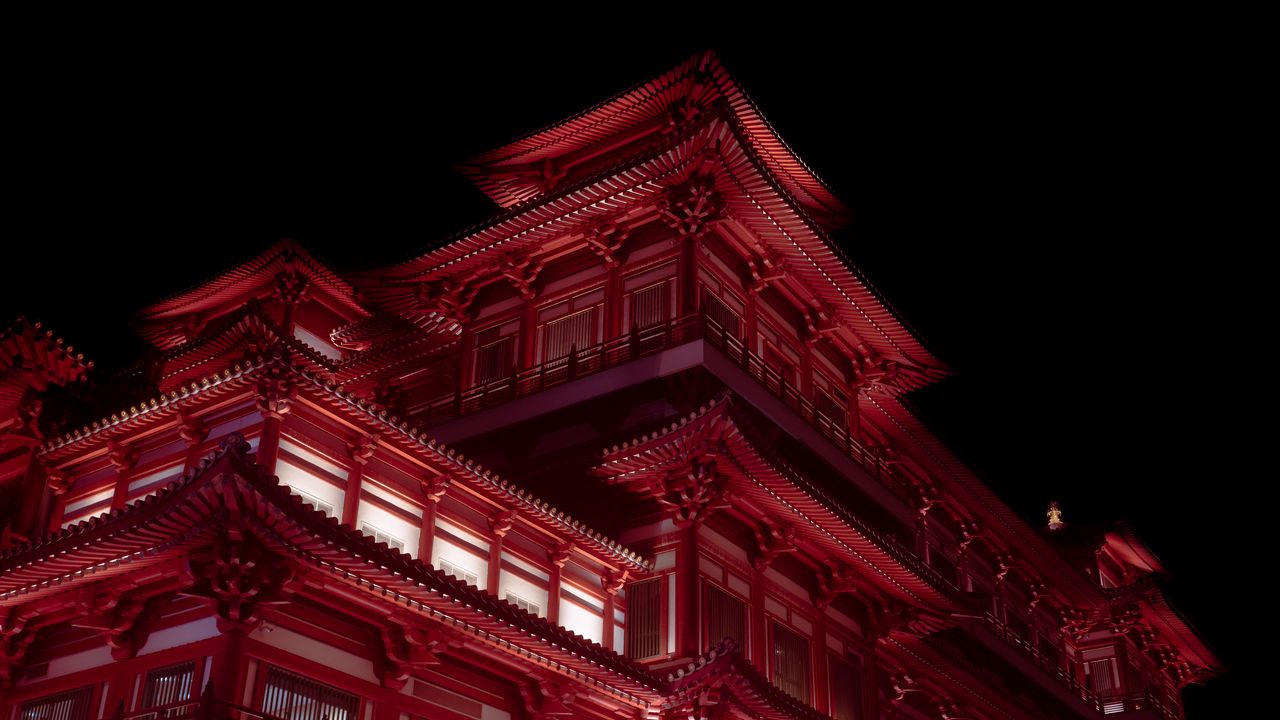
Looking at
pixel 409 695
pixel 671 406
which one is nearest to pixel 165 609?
pixel 409 695

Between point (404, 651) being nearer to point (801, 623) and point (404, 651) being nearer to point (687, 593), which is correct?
point (687, 593)

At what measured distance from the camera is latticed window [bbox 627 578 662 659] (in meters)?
23.5

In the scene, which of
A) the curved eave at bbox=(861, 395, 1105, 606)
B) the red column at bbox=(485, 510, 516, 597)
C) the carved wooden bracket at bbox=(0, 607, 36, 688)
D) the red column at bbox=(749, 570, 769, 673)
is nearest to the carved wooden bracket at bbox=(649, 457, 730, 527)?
the red column at bbox=(749, 570, 769, 673)

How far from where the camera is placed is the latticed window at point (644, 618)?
23.5m

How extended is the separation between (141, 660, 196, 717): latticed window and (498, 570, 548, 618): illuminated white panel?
6.29 m

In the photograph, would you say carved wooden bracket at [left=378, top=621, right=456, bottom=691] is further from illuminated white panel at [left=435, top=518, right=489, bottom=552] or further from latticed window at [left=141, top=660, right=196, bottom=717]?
latticed window at [left=141, top=660, right=196, bottom=717]

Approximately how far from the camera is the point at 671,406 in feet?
83.4

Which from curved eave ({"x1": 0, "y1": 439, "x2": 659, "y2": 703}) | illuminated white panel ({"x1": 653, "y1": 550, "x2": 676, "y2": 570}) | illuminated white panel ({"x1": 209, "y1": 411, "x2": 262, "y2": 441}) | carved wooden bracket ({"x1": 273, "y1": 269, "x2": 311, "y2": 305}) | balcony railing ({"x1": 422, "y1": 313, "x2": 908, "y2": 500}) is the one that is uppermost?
carved wooden bracket ({"x1": 273, "y1": 269, "x2": 311, "y2": 305})

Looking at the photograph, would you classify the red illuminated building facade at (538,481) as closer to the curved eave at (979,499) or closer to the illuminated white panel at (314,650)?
the illuminated white panel at (314,650)

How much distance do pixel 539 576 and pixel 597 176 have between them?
9488mm

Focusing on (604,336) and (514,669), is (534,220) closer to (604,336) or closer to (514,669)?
(604,336)

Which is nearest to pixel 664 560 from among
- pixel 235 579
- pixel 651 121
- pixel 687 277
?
pixel 687 277

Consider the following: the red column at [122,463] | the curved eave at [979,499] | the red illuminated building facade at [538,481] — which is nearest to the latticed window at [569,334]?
the red illuminated building facade at [538,481]

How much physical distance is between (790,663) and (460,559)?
842 cm
